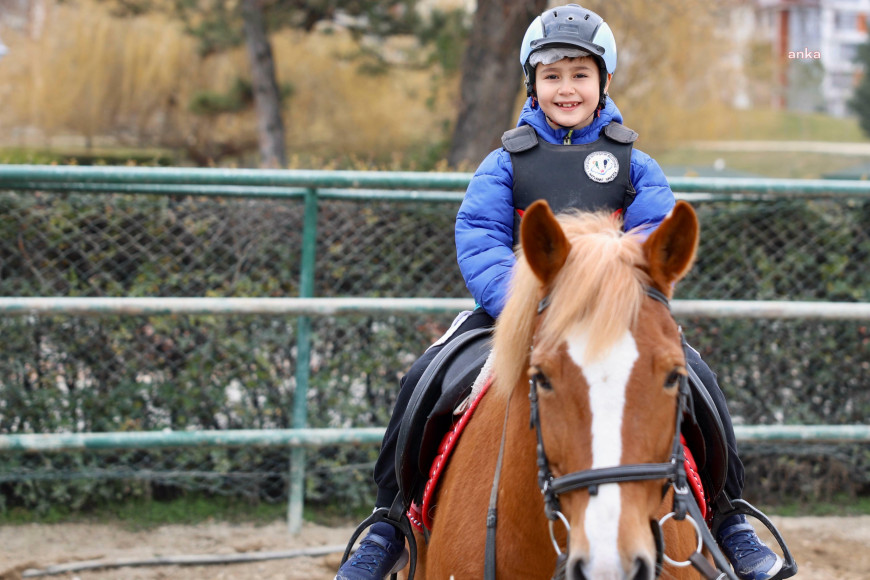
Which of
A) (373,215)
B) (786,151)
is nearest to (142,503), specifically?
(373,215)

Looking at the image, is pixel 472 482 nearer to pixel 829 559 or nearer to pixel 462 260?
pixel 462 260

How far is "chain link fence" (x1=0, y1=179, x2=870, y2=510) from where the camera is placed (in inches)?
205

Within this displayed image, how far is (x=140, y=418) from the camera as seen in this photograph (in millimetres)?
5301

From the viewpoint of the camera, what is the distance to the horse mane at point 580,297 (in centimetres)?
192

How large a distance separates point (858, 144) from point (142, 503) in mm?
34757

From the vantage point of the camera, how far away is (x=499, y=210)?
277 centimetres

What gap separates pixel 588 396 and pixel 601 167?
1.12 metres

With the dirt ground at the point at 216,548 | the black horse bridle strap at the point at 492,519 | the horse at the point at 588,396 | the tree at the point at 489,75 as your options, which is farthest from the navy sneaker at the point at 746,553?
the tree at the point at 489,75

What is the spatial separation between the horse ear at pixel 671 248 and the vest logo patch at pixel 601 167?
74 cm

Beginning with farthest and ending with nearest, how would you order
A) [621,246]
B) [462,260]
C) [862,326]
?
1. [862,326]
2. [462,260]
3. [621,246]

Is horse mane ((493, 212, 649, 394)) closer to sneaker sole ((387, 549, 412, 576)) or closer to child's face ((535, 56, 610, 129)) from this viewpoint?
child's face ((535, 56, 610, 129))

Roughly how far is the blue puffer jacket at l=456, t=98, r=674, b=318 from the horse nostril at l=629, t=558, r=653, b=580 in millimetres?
975

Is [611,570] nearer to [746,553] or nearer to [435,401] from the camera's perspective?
[435,401]

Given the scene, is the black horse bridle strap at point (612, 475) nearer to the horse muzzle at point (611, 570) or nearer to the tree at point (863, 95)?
the horse muzzle at point (611, 570)
